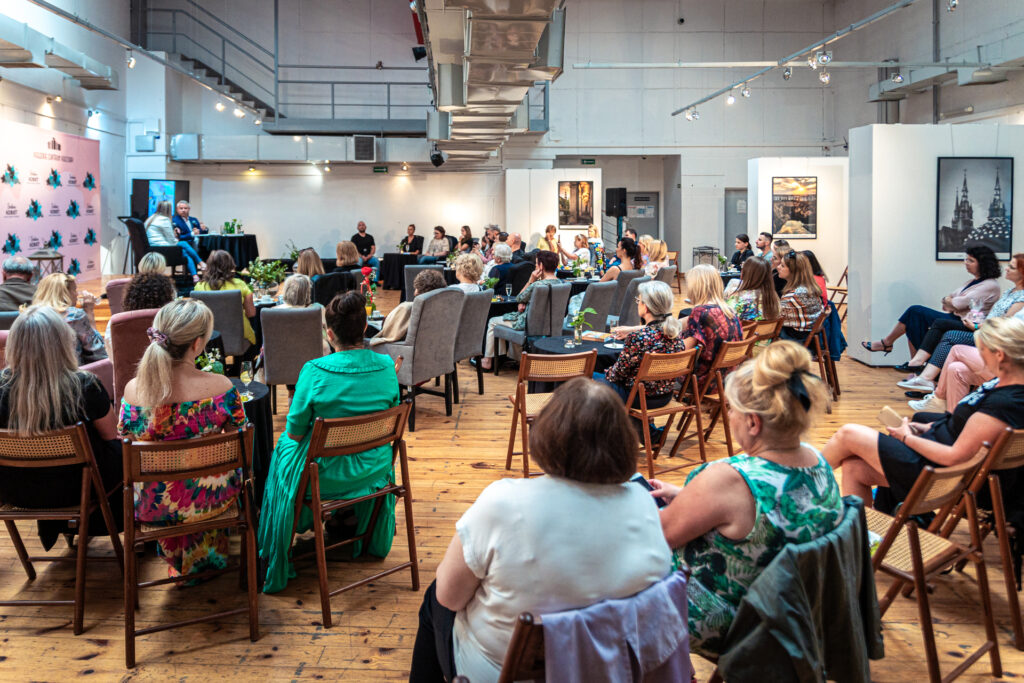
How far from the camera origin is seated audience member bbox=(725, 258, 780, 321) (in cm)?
642

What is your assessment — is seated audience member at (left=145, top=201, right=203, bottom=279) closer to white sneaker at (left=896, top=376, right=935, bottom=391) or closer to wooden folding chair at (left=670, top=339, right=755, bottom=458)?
wooden folding chair at (left=670, top=339, right=755, bottom=458)

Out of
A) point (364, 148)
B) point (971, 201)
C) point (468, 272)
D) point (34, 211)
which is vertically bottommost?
point (468, 272)

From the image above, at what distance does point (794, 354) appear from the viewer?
7.45 ft

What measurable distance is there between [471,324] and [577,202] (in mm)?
12073


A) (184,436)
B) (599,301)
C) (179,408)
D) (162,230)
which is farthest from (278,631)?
(162,230)

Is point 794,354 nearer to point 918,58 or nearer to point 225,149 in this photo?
point 918,58

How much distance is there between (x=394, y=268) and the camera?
632 inches

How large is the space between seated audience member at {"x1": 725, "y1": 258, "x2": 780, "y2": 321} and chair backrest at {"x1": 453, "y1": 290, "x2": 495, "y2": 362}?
1.99 metres

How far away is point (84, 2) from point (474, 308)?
1197 centimetres

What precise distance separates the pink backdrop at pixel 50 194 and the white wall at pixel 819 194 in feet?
38.0

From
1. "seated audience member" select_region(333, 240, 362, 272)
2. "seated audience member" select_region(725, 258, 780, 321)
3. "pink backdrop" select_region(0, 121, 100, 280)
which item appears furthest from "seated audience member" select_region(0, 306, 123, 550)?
"pink backdrop" select_region(0, 121, 100, 280)

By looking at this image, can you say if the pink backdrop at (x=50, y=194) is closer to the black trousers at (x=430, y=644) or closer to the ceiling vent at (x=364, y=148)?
the ceiling vent at (x=364, y=148)

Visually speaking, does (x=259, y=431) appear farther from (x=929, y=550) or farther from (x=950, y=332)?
(x=950, y=332)

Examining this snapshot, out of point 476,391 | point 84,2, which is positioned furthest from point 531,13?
point 84,2
